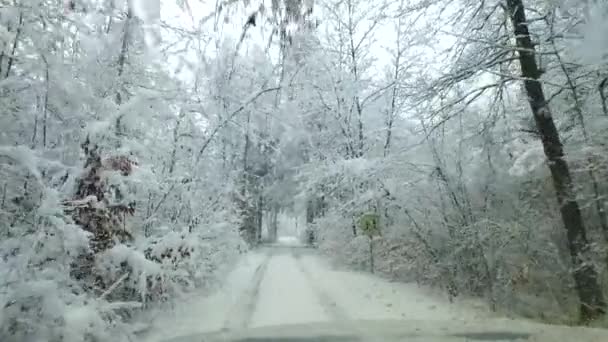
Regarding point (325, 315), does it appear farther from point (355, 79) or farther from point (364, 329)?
point (355, 79)

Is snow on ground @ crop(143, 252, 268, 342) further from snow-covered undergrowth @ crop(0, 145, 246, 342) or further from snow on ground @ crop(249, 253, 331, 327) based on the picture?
snow-covered undergrowth @ crop(0, 145, 246, 342)

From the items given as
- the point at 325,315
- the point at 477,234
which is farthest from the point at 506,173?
the point at 325,315

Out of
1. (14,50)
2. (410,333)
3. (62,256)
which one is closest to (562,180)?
(410,333)

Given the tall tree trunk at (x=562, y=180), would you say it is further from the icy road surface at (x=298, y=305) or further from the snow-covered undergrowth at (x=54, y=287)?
the snow-covered undergrowth at (x=54, y=287)

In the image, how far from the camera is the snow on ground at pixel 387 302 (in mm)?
8211

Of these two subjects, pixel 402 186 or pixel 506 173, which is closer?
pixel 506 173

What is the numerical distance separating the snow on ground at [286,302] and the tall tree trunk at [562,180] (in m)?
3.99

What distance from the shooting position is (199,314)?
27.3 feet

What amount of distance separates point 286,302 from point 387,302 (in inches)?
78.5

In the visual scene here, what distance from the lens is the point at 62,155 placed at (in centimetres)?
626

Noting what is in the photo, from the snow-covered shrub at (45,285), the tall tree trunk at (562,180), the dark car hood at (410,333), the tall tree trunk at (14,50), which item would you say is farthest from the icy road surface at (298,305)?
the tall tree trunk at (14,50)

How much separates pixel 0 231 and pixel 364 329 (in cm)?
446

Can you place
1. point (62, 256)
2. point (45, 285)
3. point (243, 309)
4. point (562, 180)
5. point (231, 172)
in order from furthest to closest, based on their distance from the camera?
1. point (231, 172)
2. point (243, 309)
3. point (562, 180)
4. point (62, 256)
5. point (45, 285)

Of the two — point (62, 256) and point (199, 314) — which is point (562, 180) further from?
point (62, 256)
